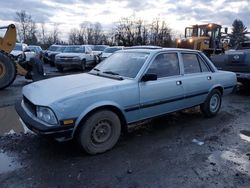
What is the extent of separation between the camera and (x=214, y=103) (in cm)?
648

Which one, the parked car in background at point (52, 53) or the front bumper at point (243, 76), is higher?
the parked car in background at point (52, 53)

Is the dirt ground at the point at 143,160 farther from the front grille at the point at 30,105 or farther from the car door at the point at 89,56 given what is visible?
the car door at the point at 89,56

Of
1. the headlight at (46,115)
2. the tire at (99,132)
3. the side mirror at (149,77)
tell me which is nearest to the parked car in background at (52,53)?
the side mirror at (149,77)

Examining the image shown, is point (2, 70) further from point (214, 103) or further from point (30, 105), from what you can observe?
point (214, 103)

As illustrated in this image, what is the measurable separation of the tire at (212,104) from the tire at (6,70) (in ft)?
24.1

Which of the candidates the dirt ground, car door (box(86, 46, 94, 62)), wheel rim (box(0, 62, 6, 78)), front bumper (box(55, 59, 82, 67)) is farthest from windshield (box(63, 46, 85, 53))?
the dirt ground

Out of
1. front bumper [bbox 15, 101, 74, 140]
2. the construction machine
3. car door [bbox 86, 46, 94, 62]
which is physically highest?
the construction machine

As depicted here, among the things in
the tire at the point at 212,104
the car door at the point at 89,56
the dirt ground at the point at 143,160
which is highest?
the car door at the point at 89,56

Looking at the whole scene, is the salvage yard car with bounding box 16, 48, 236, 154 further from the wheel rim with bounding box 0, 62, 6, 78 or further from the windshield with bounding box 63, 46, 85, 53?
the windshield with bounding box 63, 46, 85, 53

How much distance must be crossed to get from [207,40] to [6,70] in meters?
12.7

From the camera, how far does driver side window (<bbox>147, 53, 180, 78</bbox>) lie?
4.99 meters

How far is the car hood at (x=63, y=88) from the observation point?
3904mm

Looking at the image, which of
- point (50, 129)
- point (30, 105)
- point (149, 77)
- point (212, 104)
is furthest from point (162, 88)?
point (30, 105)

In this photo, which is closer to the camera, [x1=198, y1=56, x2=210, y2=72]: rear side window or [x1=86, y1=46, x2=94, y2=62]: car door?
[x1=198, y1=56, x2=210, y2=72]: rear side window
